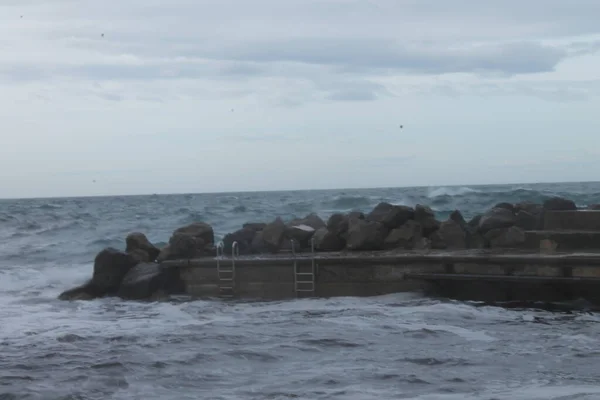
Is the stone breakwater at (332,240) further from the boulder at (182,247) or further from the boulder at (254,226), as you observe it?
the boulder at (254,226)

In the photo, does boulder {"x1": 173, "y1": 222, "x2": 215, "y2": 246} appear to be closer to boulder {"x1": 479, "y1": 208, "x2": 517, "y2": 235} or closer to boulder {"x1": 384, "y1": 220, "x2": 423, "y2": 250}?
boulder {"x1": 384, "y1": 220, "x2": 423, "y2": 250}

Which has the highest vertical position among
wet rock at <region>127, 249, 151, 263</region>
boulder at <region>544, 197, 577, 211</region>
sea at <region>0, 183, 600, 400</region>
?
boulder at <region>544, 197, 577, 211</region>

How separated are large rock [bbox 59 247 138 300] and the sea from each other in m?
0.49

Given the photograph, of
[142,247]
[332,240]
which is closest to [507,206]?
[332,240]

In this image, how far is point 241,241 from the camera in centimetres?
1688

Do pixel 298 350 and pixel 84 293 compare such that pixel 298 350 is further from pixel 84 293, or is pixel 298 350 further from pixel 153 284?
pixel 84 293

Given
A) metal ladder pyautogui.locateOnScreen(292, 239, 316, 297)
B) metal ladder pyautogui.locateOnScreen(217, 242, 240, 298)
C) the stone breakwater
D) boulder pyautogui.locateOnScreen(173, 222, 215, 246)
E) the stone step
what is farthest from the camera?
boulder pyautogui.locateOnScreen(173, 222, 215, 246)

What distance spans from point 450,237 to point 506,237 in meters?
1.07

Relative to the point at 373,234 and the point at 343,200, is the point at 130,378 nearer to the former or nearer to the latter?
the point at 373,234

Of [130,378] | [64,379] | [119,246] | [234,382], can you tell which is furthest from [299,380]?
[119,246]

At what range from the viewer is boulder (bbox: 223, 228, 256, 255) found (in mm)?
16703

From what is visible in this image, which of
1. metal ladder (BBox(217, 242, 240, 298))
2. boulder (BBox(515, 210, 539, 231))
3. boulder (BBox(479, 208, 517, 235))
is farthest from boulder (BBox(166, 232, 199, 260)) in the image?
boulder (BBox(515, 210, 539, 231))

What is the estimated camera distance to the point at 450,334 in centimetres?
1078

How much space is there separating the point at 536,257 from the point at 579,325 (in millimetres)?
1900
